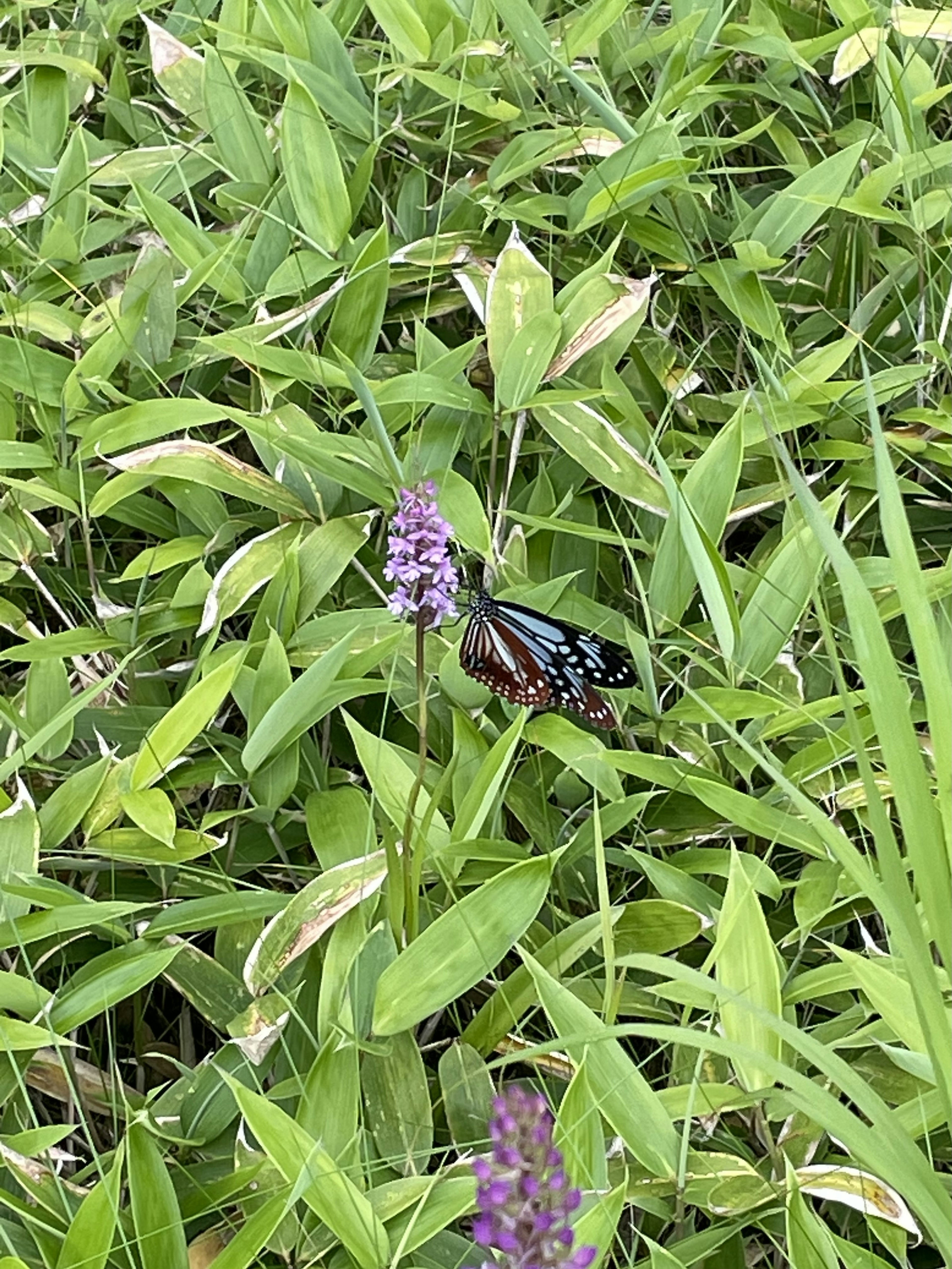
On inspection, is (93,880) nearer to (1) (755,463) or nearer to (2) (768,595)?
(2) (768,595)

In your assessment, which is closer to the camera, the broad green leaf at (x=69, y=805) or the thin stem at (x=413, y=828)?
the thin stem at (x=413, y=828)

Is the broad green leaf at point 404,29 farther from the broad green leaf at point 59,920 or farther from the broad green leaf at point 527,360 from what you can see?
the broad green leaf at point 59,920

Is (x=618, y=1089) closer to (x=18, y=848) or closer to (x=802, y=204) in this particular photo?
(x=18, y=848)

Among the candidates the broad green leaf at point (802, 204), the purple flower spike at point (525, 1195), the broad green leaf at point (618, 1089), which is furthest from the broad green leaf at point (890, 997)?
the broad green leaf at point (802, 204)

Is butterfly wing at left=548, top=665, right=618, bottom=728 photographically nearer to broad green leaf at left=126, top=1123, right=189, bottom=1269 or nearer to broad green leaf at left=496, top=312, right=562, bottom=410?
broad green leaf at left=496, top=312, right=562, bottom=410

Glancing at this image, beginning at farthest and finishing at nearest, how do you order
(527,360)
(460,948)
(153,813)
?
1. (527,360)
2. (153,813)
3. (460,948)

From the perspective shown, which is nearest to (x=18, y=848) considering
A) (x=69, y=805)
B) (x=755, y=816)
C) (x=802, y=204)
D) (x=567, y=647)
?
(x=69, y=805)
